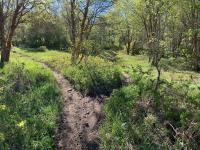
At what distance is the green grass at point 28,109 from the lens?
1362cm

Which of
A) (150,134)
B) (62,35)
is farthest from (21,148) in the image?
(62,35)

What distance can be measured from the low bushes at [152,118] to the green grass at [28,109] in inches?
89.9

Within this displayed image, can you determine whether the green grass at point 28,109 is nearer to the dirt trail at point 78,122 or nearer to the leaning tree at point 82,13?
the dirt trail at point 78,122

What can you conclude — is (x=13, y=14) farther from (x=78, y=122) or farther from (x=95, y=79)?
(x=78, y=122)

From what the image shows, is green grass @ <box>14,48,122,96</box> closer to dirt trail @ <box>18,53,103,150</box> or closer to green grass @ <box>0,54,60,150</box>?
dirt trail @ <box>18,53,103,150</box>

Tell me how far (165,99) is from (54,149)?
6045 mm

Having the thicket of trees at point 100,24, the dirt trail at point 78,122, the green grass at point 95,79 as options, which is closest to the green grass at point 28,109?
the dirt trail at point 78,122

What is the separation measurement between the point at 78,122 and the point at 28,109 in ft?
7.40

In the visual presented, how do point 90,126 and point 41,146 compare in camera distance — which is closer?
point 41,146

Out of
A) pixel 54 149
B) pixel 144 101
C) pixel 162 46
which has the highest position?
pixel 162 46

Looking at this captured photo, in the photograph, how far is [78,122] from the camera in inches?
645

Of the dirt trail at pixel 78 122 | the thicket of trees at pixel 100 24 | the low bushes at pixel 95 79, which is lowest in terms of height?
the dirt trail at pixel 78 122

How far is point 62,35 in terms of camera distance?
71.9m

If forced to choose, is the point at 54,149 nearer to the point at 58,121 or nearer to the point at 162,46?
the point at 58,121
